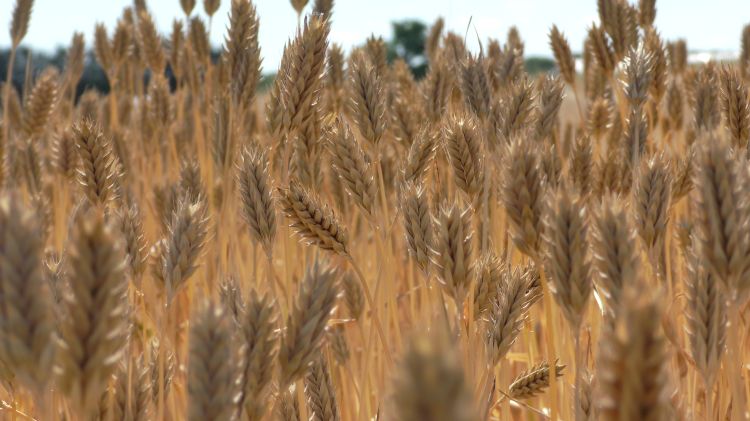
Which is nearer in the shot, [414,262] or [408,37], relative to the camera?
[414,262]

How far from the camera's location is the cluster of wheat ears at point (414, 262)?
23.7 inches

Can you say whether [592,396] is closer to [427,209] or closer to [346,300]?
[427,209]

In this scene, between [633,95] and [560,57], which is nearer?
[633,95]

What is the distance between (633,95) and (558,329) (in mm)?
512

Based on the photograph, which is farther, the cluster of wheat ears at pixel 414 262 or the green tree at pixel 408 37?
the green tree at pixel 408 37

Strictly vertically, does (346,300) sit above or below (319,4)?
→ below

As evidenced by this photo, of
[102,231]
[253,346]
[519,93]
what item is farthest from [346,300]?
[102,231]

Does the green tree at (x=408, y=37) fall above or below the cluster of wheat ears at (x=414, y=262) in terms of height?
above

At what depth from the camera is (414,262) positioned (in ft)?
5.13

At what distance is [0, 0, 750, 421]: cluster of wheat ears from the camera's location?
0.60 meters

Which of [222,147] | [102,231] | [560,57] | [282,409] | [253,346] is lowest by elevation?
[282,409]

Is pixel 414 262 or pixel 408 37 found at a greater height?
pixel 408 37

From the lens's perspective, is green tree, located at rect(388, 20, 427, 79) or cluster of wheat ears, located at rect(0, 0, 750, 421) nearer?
cluster of wheat ears, located at rect(0, 0, 750, 421)

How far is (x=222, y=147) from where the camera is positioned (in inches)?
77.0
